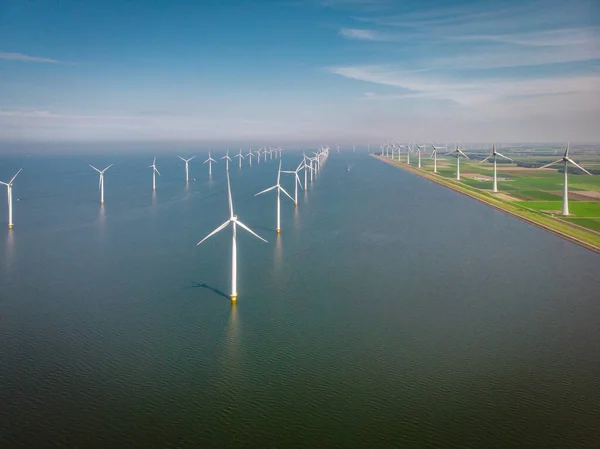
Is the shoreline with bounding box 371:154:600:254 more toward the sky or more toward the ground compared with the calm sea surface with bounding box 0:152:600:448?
more toward the sky

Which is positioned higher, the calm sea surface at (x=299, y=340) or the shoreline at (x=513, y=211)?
the shoreline at (x=513, y=211)

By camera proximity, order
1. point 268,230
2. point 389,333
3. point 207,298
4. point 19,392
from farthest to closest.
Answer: point 268,230 < point 207,298 < point 389,333 < point 19,392

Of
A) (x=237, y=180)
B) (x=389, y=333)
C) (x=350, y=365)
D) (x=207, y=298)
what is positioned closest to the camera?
(x=350, y=365)

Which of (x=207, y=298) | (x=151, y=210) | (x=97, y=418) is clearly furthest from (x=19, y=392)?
(x=151, y=210)

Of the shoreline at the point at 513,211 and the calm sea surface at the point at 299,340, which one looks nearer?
the calm sea surface at the point at 299,340

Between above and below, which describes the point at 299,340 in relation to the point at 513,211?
below

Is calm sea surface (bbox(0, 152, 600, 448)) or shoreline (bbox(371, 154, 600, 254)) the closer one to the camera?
calm sea surface (bbox(0, 152, 600, 448))

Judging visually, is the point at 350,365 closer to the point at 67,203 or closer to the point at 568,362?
the point at 568,362

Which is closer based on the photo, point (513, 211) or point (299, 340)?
point (299, 340)
